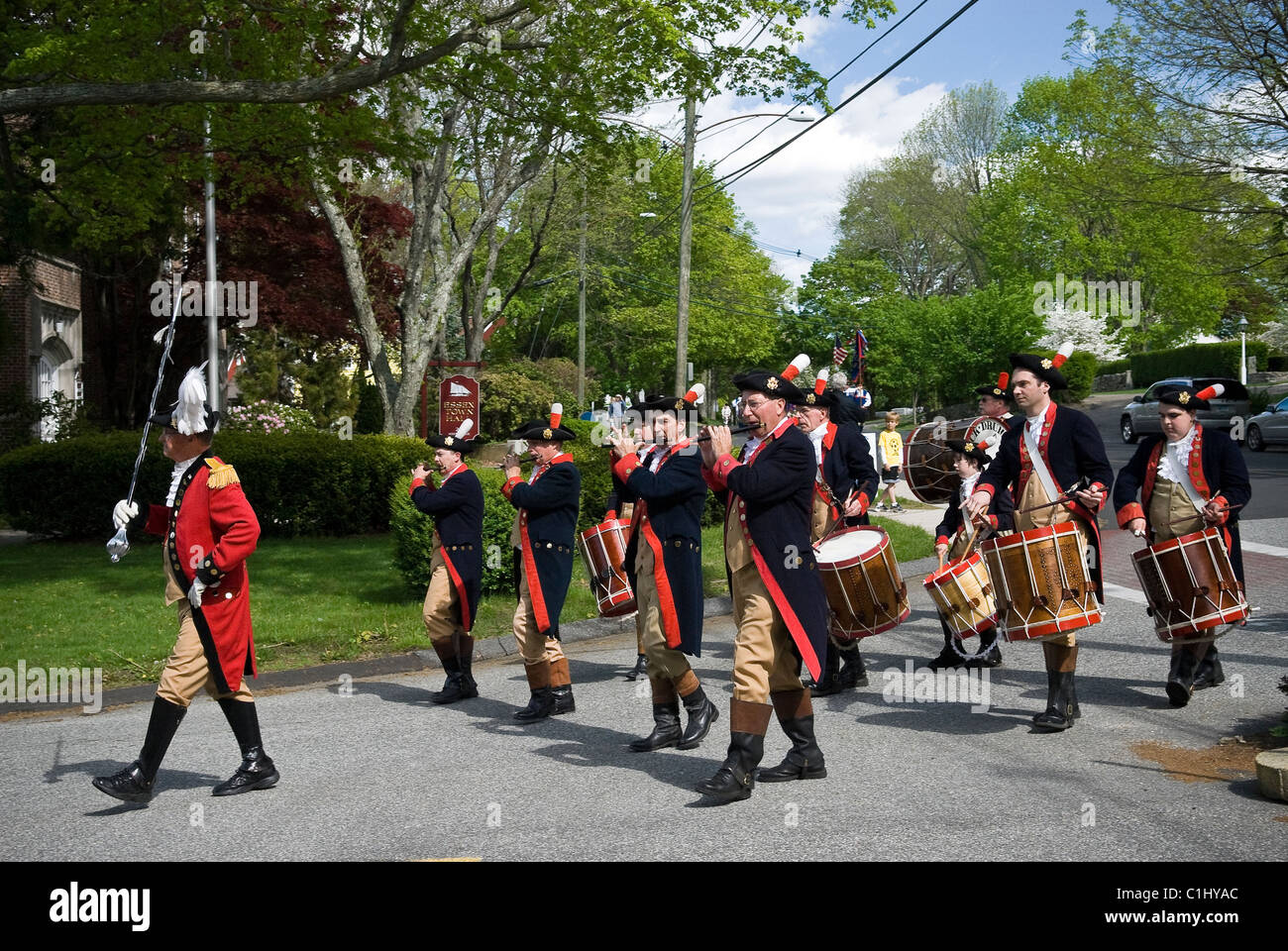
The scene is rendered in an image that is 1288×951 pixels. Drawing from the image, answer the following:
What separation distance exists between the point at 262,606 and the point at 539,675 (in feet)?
15.3

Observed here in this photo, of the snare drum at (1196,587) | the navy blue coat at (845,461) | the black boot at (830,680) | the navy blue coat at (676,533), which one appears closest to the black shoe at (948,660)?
the black boot at (830,680)

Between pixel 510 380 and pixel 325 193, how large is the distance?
22105 millimetres

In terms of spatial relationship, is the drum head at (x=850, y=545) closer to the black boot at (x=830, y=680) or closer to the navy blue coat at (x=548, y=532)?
the black boot at (x=830, y=680)

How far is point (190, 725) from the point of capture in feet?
25.5

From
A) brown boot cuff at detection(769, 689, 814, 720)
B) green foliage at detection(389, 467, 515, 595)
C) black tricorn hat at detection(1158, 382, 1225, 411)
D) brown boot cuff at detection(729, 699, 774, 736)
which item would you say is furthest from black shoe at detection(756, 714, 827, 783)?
green foliage at detection(389, 467, 515, 595)

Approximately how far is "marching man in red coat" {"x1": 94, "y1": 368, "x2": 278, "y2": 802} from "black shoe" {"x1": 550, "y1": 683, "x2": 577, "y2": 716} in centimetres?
205

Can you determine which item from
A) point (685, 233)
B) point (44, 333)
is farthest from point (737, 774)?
point (44, 333)

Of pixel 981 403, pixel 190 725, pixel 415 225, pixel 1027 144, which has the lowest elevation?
pixel 190 725

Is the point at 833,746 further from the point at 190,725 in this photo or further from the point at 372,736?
the point at 190,725

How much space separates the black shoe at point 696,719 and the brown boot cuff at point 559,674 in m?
1.10

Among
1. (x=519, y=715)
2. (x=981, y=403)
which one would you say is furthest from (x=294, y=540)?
(x=981, y=403)

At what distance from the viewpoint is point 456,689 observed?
27.2 ft

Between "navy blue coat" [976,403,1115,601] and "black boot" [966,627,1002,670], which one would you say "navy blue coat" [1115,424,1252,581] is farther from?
"black boot" [966,627,1002,670]

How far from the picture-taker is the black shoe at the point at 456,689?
827 centimetres
